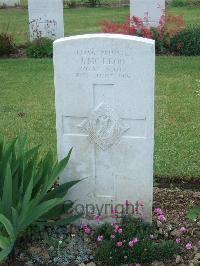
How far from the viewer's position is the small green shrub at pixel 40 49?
479 inches

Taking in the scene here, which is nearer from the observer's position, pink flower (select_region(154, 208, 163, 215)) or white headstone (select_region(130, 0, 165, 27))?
pink flower (select_region(154, 208, 163, 215))

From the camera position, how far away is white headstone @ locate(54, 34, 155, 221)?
393 cm

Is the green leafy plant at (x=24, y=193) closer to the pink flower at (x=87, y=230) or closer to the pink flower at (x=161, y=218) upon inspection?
the pink flower at (x=87, y=230)

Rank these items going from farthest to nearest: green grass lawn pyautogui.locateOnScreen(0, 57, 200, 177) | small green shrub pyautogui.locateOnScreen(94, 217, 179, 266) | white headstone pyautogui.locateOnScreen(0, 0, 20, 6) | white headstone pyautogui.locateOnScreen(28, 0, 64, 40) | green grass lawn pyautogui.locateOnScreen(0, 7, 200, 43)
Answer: white headstone pyautogui.locateOnScreen(0, 0, 20, 6), green grass lawn pyautogui.locateOnScreen(0, 7, 200, 43), white headstone pyautogui.locateOnScreen(28, 0, 64, 40), green grass lawn pyautogui.locateOnScreen(0, 57, 200, 177), small green shrub pyautogui.locateOnScreen(94, 217, 179, 266)

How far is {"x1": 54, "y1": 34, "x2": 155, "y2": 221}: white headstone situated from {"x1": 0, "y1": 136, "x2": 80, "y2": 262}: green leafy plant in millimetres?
201

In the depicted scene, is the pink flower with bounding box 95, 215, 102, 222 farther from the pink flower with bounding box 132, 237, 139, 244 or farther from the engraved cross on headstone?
the pink flower with bounding box 132, 237, 139, 244

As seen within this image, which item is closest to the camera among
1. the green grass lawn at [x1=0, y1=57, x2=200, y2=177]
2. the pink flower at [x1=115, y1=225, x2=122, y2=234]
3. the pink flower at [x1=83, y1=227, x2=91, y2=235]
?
the pink flower at [x1=115, y1=225, x2=122, y2=234]

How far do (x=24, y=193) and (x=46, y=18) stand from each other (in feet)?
30.9

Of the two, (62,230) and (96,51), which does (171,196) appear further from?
(96,51)

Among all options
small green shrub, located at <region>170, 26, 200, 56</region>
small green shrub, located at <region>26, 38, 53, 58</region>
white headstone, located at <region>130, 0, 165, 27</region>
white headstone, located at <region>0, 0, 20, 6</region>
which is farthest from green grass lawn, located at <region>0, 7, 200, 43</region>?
small green shrub, located at <region>170, 26, 200, 56</region>

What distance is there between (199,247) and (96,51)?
157cm

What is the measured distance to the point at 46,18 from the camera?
12828 mm

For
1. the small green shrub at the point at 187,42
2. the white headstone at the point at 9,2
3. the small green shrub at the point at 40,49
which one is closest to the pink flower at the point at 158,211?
the small green shrub at the point at 187,42

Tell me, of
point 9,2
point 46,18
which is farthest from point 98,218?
point 9,2
